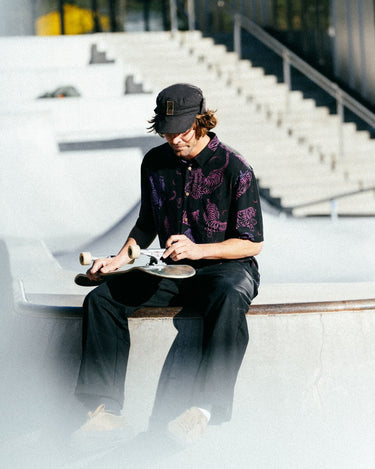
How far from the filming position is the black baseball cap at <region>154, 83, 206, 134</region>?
3506 mm

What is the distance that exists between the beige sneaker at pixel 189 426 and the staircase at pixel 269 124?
8246mm

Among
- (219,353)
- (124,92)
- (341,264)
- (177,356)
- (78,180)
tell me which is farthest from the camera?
(124,92)

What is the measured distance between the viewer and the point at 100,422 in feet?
11.0

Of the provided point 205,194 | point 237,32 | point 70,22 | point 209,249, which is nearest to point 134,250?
point 209,249

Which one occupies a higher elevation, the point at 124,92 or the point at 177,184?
the point at 177,184

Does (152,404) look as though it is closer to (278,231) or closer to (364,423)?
(364,423)

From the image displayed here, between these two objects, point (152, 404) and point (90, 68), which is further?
point (90, 68)

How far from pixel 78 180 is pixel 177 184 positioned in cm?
571

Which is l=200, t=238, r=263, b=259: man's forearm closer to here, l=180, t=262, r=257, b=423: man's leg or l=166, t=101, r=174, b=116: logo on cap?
l=180, t=262, r=257, b=423: man's leg

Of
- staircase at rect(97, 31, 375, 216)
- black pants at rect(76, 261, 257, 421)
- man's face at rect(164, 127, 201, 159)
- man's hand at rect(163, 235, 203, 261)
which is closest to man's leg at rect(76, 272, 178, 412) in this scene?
black pants at rect(76, 261, 257, 421)

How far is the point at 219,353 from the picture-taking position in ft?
11.0

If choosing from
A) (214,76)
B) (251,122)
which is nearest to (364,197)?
(251,122)

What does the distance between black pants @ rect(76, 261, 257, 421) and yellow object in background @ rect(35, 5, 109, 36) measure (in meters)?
20.5

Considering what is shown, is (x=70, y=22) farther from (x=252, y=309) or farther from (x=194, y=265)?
(x=252, y=309)
